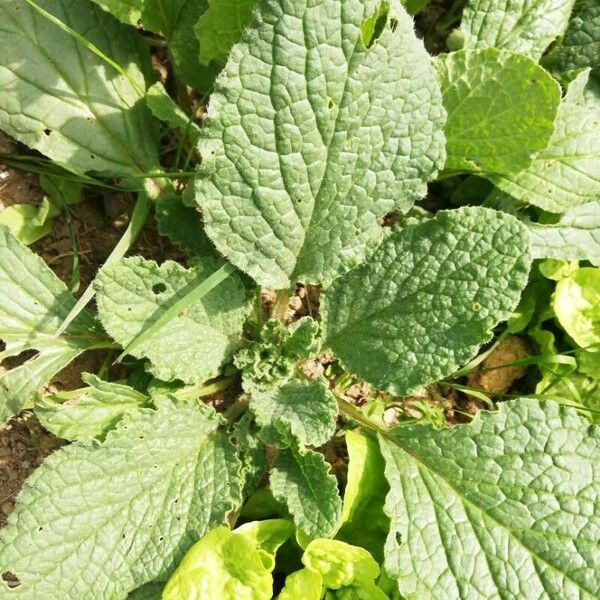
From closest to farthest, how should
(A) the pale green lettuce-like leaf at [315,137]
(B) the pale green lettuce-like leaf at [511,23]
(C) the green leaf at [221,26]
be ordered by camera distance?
1. (A) the pale green lettuce-like leaf at [315,137]
2. (C) the green leaf at [221,26]
3. (B) the pale green lettuce-like leaf at [511,23]

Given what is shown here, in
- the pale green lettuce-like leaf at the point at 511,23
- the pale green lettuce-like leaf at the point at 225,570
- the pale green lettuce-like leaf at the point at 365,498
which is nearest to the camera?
the pale green lettuce-like leaf at the point at 225,570

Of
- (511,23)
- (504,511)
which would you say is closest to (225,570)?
(504,511)

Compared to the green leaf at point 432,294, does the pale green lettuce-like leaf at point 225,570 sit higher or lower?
lower

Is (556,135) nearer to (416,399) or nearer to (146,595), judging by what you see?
(416,399)

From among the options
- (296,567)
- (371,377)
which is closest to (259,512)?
(296,567)

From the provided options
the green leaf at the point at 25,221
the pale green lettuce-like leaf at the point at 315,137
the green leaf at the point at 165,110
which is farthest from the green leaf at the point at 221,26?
the green leaf at the point at 25,221

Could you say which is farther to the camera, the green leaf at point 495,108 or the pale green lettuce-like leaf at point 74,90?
the pale green lettuce-like leaf at point 74,90

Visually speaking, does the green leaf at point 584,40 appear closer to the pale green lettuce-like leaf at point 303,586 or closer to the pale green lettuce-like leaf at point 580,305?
the pale green lettuce-like leaf at point 580,305

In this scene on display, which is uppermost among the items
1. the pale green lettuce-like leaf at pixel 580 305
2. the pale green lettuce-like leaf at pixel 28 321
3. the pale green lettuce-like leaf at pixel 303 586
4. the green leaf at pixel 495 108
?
the green leaf at pixel 495 108
